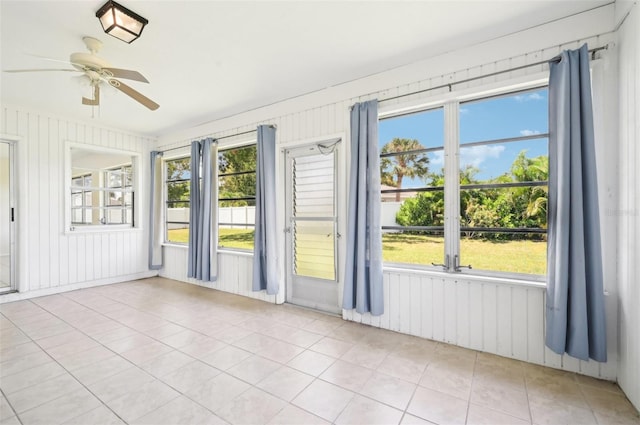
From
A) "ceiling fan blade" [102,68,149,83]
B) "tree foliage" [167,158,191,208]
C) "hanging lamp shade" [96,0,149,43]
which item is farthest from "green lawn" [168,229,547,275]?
"tree foliage" [167,158,191,208]

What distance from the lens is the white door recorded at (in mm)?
4203

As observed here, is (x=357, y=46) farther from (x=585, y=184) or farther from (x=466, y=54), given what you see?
(x=585, y=184)

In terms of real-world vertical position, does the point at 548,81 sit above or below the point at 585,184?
above

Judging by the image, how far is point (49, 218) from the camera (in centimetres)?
445

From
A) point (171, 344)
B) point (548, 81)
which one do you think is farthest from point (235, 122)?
point (548, 81)

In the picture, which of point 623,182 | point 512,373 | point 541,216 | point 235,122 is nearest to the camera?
point 623,182

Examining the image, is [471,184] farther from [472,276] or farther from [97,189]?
[97,189]

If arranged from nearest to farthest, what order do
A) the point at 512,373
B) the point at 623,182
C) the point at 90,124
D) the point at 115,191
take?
the point at 623,182 < the point at 512,373 < the point at 90,124 < the point at 115,191

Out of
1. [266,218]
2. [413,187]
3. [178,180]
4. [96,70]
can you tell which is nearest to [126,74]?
[96,70]

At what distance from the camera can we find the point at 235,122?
4.50m

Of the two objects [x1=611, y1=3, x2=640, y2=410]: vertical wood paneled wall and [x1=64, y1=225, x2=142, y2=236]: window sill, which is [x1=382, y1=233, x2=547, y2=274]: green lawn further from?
[x1=64, y1=225, x2=142, y2=236]: window sill

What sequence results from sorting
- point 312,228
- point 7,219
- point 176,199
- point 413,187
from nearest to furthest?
1. point 413,187
2. point 312,228
3. point 7,219
4. point 176,199

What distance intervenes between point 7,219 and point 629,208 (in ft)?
24.0

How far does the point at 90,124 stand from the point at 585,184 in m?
6.50
